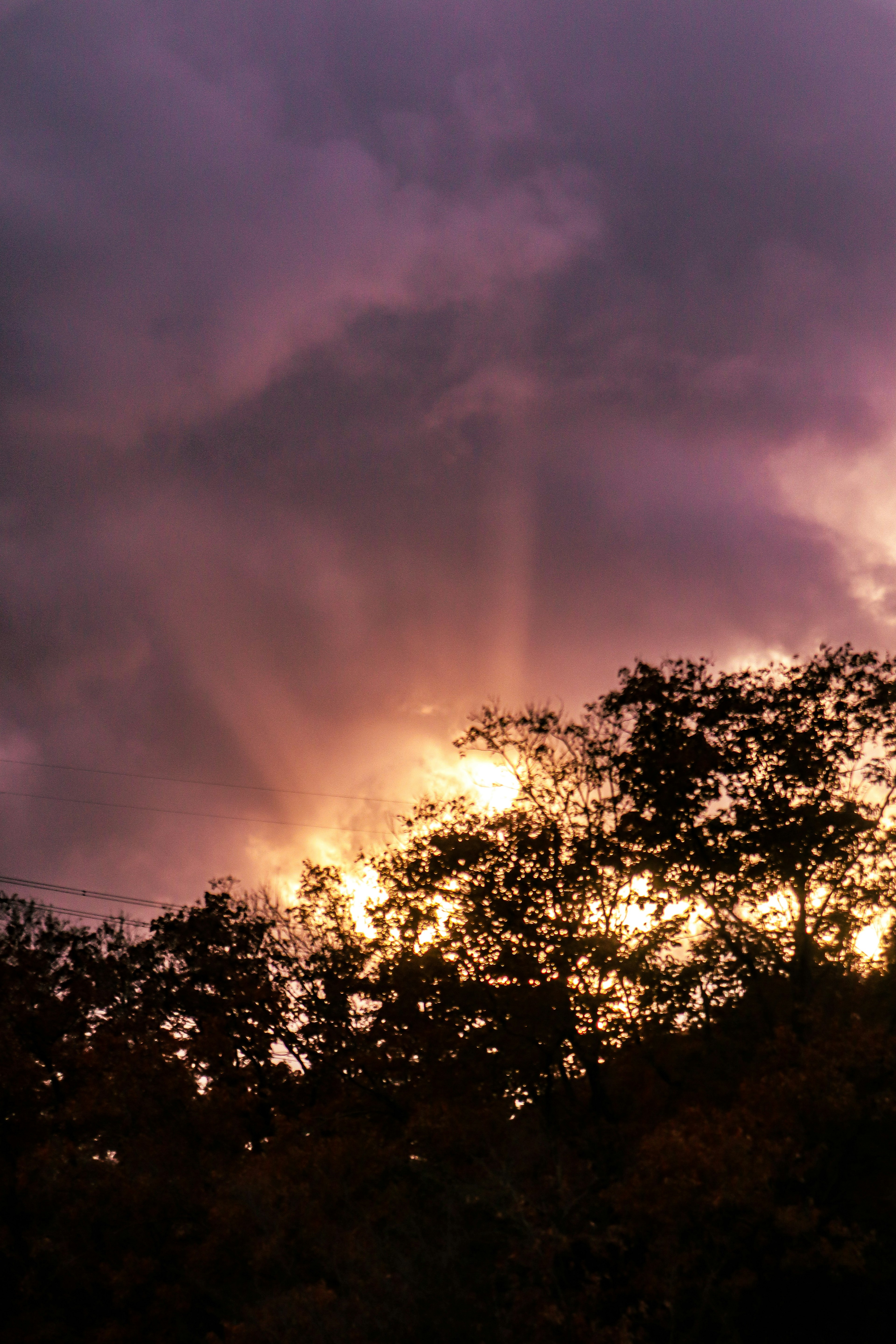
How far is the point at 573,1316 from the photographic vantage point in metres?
16.7

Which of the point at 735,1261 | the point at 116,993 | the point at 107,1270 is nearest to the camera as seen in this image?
the point at 735,1261

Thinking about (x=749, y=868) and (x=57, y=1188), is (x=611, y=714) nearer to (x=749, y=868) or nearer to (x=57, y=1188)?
(x=749, y=868)

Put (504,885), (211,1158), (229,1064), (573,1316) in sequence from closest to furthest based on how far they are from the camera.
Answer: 1. (573,1316)
2. (211,1158)
3. (504,885)
4. (229,1064)

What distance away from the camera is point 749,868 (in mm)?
26047

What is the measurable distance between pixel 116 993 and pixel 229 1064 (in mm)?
7139

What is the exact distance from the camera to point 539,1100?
26.2 metres

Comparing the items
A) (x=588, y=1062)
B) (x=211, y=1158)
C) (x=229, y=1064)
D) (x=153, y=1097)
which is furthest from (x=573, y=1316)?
(x=229, y=1064)

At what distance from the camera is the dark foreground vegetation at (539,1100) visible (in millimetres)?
18109

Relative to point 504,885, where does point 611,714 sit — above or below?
above

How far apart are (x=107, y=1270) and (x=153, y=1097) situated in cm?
389

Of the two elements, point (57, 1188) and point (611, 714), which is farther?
point (611, 714)

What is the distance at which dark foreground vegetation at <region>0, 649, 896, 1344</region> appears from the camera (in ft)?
59.4

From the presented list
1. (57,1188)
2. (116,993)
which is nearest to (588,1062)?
(57,1188)

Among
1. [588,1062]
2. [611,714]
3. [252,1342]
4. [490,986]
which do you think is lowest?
[252,1342]
